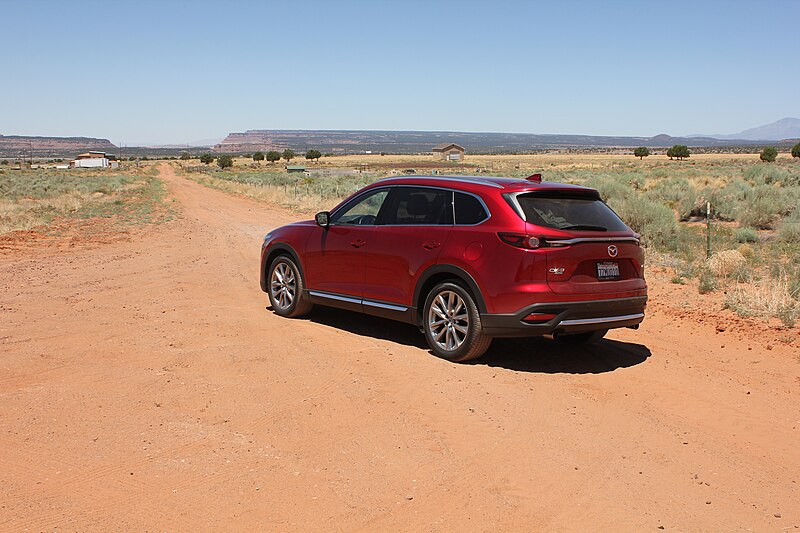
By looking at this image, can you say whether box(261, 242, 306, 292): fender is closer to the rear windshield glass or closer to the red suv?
the red suv

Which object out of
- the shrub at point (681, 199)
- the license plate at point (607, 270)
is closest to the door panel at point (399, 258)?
the license plate at point (607, 270)

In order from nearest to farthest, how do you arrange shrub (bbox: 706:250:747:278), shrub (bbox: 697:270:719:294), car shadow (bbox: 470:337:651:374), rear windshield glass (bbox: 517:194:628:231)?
rear windshield glass (bbox: 517:194:628:231)
car shadow (bbox: 470:337:651:374)
shrub (bbox: 697:270:719:294)
shrub (bbox: 706:250:747:278)

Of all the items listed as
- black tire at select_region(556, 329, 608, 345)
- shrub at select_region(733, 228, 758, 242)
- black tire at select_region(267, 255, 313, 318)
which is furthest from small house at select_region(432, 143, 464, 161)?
black tire at select_region(556, 329, 608, 345)

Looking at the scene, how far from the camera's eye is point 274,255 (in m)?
10.2

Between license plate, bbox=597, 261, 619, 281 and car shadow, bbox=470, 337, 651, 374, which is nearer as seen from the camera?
license plate, bbox=597, 261, 619, 281

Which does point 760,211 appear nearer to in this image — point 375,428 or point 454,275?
point 454,275

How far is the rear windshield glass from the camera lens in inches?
285

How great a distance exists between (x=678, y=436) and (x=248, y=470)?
303cm

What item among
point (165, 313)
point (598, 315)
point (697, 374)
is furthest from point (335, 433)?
point (165, 313)

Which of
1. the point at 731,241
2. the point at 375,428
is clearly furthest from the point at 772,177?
the point at 375,428

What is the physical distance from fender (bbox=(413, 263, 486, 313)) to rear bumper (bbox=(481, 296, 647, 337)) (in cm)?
16

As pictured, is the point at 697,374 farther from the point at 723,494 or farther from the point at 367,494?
the point at 367,494

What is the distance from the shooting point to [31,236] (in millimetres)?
21406

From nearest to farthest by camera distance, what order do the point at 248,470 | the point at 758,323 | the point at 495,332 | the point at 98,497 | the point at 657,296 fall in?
the point at 98,497 → the point at 248,470 → the point at 495,332 → the point at 758,323 → the point at 657,296
